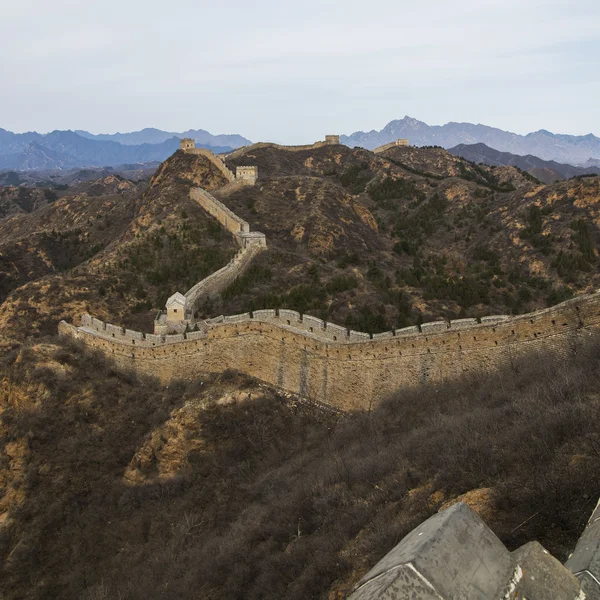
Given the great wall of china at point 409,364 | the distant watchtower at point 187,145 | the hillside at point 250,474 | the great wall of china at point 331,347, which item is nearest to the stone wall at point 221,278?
the great wall of china at point 409,364

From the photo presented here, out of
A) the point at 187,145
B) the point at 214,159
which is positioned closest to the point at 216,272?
the point at 214,159

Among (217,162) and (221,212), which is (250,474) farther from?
(217,162)

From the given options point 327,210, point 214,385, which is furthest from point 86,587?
point 327,210

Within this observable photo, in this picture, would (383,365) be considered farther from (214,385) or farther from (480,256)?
(480,256)

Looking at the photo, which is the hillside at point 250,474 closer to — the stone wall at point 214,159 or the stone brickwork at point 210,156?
the stone wall at point 214,159

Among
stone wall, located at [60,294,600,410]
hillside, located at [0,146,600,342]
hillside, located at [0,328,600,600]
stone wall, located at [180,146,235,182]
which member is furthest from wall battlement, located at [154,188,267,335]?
stone wall, located at [180,146,235,182]

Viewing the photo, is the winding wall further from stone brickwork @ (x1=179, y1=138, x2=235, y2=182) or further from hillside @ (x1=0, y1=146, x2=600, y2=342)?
hillside @ (x1=0, y1=146, x2=600, y2=342)

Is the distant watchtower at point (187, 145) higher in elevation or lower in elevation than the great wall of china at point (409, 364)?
higher
